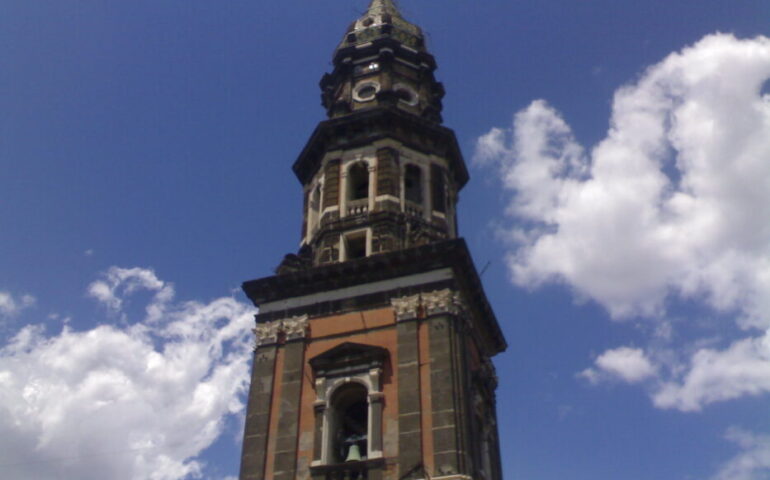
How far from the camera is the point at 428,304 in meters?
25.6

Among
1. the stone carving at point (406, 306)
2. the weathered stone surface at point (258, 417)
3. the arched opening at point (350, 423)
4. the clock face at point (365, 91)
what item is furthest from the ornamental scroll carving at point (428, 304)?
the clock face at point (365, 91)

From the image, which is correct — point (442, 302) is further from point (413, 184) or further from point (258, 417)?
point (413, 184)

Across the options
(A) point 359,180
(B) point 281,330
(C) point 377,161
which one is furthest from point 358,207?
(B) point 281,330

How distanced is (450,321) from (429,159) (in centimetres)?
939

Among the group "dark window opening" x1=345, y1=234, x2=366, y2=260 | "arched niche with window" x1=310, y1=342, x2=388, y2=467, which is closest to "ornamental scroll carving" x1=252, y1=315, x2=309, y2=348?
"arched niche with window" x1=310, y1=342, x2=388, y2=467

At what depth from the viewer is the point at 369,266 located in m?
26.9

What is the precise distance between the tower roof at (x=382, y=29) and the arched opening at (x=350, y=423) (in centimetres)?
1896

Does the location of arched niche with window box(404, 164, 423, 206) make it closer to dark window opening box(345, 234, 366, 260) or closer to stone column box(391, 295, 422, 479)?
dark window opening box(345, 234, 366, 260)

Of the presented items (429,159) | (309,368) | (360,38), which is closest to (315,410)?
(309,368)

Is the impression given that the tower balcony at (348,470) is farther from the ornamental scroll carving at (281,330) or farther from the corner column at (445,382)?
the ornamental scroll carving at (281,330)

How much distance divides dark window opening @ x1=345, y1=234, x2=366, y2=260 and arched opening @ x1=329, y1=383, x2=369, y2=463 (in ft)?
19.1

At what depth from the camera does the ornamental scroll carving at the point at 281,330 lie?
26406 millimetres

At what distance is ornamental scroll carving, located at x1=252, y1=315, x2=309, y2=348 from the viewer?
26406 millimetres

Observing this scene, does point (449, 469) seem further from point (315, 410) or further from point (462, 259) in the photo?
point (462, 259)
